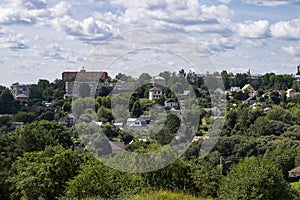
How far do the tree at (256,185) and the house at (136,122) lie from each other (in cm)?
838

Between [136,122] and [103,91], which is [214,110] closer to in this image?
[103,91]

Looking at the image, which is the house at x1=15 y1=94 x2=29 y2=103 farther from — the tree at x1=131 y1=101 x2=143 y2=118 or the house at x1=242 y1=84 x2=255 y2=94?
the tree at x1=131 y1=101 x2=143 y2=118

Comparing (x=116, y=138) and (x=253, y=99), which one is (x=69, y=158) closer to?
(x=116, y=138)

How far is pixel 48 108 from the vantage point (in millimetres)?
48469

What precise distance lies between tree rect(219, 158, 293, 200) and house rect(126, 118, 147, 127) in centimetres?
838

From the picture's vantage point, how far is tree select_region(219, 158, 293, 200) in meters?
12.1

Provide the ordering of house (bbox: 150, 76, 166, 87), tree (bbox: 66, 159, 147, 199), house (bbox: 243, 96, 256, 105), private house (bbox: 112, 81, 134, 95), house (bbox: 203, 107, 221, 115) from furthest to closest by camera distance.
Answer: house (bbox: 243, 96, 256, 105), house (bbox: 203, 107, 221, 115), private house (bbox: 112, 81, 134, 95), house (bbox: 150, 76, 166, 87), tree (bbox: 66, 159, 147, 199)

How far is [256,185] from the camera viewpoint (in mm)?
12297

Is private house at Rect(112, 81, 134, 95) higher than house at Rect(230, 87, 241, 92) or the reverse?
higher

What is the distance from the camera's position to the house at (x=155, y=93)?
75.4 feet

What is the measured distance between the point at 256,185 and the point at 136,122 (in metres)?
9.92

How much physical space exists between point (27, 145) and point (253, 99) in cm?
4128

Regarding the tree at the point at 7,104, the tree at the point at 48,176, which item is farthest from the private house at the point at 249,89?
the tree at the point at 48,176

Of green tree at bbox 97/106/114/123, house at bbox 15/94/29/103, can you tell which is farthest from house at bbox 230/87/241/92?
green tree at bbox 97/106/114/123
